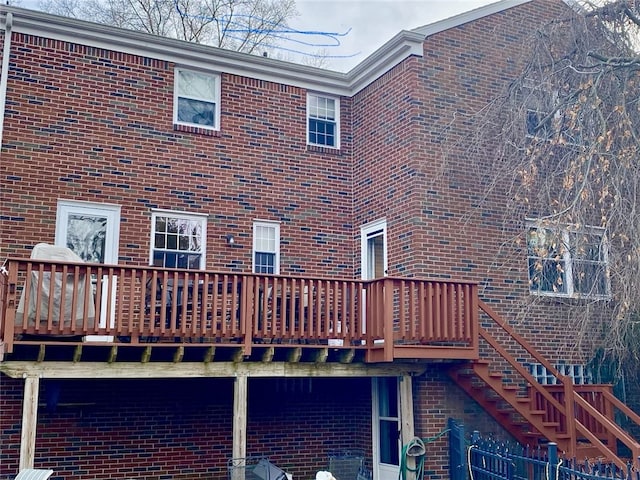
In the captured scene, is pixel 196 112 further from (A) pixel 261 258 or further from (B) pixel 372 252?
(B) pixel 372 252

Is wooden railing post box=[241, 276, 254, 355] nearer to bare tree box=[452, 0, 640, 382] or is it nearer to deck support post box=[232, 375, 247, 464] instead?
deck support post box=[232, 375, 247, 464]

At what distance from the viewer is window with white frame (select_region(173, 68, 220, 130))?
13.0 meters

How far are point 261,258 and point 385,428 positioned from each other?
3798 millimetres

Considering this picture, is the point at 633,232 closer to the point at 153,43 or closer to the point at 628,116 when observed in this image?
the point at 628,116

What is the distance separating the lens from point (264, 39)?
2638 centimetres

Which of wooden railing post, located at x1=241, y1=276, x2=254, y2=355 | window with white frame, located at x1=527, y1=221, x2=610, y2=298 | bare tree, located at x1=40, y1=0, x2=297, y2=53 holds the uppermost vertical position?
bare tree, located at x1=40, y1=0, x2=297, y2=53

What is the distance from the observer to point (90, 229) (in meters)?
11.8

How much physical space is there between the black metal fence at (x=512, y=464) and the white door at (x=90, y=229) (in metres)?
6.31

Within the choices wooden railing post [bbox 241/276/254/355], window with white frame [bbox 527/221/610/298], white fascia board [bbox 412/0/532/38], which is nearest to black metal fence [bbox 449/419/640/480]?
window with white frame [bbox 527/221/610/298]

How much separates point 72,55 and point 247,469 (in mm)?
7376

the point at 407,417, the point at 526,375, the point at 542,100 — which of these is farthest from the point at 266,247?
the point at 542,100

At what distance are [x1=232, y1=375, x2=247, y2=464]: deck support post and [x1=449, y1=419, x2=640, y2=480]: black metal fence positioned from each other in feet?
11.1

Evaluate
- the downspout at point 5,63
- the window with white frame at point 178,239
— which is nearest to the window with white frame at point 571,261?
the window with white frame at point 178,239

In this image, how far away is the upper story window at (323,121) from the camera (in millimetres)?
14156
